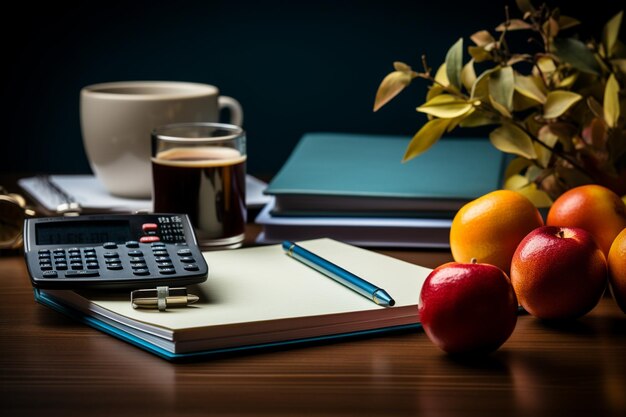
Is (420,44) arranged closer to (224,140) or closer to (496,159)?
(496,159)

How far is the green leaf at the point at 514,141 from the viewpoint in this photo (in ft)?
2.99

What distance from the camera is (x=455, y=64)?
92 cm

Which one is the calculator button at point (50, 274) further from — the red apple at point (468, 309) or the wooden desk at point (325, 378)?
the red apple at point (468, 309)

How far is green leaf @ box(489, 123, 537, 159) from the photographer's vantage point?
2.99 ft

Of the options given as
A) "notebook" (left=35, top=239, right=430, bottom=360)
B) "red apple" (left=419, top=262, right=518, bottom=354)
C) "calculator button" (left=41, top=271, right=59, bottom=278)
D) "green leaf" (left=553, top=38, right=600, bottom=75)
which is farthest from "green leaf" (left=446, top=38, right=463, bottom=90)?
"calculator button" (left=41, top=271, right=59, bottom=278)

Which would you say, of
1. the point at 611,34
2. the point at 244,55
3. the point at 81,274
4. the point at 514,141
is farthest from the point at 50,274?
the point at 244,55

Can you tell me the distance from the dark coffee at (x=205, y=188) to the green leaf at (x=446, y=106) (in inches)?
8.7

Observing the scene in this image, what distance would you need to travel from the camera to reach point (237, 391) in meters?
0.59

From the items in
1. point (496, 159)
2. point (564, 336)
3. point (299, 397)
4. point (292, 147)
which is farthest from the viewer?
point (292, 147)

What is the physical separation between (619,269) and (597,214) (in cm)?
10

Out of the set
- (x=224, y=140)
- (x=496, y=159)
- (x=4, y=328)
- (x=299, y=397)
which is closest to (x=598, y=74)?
(x=496, y=159)

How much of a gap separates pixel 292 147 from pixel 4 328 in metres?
0.88

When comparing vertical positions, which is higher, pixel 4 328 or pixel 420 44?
pixel 420 44

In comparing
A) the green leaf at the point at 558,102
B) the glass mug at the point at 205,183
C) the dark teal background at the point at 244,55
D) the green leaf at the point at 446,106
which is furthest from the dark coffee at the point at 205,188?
the dark teal background at the point at 244,55
